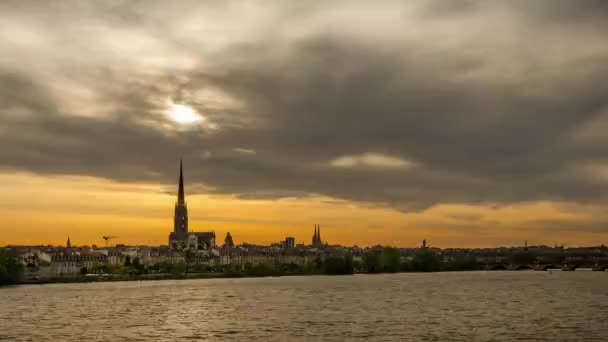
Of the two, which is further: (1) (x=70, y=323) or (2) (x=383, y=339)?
(1) (x=70, y=323)

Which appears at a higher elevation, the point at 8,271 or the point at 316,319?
the point at 8,271

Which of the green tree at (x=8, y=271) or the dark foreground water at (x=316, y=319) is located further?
the green tree at (x=8, y=271)

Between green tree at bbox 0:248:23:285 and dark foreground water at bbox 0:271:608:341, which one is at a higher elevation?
green tree at bbox 0:248:23:285

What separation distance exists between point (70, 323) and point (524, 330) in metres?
47.5

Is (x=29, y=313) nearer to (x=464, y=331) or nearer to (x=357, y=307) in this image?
(x=357, y=307)

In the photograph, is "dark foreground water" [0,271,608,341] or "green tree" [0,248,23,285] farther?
"green tree" [0,248,23,285]

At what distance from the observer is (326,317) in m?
87.8

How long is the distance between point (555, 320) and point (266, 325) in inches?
1233

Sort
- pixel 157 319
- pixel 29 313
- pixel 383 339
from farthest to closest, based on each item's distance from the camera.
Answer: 1. pixel 29 313
2. pixel 157 319
3. pixel 383 339

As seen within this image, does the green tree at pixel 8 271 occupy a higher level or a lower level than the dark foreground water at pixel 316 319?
higher

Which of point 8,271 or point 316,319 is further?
point 8,271

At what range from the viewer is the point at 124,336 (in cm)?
6894

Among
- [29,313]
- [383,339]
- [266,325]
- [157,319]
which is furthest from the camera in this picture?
[29,313]

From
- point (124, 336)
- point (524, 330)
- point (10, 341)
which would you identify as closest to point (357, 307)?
point (524, 330)
